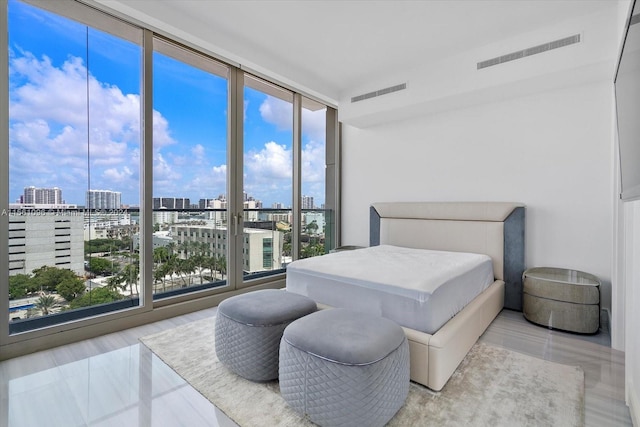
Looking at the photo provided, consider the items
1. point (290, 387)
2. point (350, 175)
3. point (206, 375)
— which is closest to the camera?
point (290, 387)

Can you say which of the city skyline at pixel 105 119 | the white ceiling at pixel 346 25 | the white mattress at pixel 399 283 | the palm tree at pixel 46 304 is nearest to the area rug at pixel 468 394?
the white mattress at pixel 399 283

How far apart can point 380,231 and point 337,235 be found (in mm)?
Answer: 949

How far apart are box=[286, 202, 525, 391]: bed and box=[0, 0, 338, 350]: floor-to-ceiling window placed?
1.42m

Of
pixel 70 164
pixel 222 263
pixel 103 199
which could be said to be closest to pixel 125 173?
pixel 103 199

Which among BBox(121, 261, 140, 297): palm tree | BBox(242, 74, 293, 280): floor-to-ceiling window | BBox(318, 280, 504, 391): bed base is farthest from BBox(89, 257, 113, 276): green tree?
BBox(318, 280, 504, 391): bed base

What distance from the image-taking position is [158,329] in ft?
9.26

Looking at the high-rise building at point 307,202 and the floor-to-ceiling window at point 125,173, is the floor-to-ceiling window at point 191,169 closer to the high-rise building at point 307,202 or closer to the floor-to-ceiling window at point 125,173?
the floor-to-ceiling window at point 125,173

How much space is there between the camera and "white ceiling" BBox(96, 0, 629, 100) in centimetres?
273

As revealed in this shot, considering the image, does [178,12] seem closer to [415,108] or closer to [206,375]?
[415,108]

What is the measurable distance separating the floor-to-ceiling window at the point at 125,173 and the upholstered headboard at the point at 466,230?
4.59 feet

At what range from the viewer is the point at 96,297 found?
9.32ft

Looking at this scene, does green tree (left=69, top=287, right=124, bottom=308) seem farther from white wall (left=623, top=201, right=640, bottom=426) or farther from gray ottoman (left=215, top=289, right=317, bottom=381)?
white wall (left=623, top=201, right=640, bottom=426)

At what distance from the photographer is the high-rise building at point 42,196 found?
245cm

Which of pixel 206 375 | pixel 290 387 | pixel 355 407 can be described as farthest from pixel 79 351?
pixel 355 407
